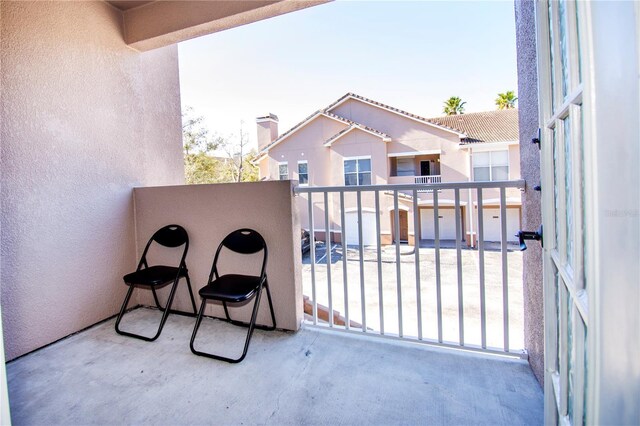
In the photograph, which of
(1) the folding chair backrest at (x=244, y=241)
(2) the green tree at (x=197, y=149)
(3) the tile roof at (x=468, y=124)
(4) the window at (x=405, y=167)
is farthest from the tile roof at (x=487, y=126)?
(1) the folding chair backrest at (x=244, y=241)

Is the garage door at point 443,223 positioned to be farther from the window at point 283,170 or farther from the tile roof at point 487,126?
the window at point 283,170

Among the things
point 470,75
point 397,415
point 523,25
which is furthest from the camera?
point 470,75

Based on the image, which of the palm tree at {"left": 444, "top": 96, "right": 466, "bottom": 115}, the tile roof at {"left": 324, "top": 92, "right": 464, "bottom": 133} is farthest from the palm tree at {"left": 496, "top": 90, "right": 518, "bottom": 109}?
the tile roof at {"left": 324, "top": 92, "right": 464, "bottom": 133}

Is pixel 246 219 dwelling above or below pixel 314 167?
below

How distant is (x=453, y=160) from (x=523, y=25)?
913 cm

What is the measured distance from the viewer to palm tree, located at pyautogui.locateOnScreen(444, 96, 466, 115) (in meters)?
17.9

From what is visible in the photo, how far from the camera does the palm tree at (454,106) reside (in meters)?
17.9

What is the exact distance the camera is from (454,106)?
705 inches

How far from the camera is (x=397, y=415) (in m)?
1.46

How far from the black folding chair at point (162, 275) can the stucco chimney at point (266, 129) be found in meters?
10.2

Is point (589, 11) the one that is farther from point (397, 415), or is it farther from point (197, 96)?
point (197, 96)

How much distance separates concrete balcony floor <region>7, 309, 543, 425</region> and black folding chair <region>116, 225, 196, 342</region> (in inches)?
8.9

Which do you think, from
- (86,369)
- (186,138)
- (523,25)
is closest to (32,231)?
(86,369)

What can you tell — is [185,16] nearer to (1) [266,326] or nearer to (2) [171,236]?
(2) [171,236]
